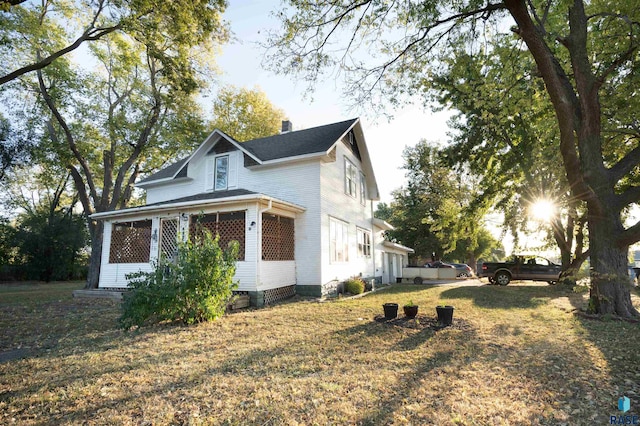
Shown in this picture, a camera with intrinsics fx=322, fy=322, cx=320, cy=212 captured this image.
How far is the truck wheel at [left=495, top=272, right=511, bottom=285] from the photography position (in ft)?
66.8

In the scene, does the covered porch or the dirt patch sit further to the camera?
the covered porch

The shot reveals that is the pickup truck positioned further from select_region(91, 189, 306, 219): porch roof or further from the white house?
select_region(91, 189, 306, 219): porch roof

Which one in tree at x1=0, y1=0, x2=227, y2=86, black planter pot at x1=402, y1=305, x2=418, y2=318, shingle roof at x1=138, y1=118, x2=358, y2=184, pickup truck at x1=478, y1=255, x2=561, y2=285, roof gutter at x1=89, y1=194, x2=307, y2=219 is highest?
tree at x1=0, y1=0, x2=227, y2=86

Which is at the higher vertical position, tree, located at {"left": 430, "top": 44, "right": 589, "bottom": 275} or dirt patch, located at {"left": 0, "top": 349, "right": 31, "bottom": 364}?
tree, located at {"left": 430, "top": 44, "right": 589, "bottom": 275}

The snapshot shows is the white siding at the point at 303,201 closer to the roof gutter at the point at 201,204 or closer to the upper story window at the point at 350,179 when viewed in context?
Result: the upper story window at the point at 350,179

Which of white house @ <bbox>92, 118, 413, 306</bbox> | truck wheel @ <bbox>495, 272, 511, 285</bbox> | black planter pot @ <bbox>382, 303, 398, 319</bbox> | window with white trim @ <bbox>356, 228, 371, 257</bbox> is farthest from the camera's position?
truck wheel @ <bbox>495, 272, 511, 285</bbox>

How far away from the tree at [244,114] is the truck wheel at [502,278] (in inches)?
920

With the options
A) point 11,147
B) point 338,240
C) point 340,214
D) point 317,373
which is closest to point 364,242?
point 340,214

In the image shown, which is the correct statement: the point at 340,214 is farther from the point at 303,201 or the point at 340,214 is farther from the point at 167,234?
the point at 167,234

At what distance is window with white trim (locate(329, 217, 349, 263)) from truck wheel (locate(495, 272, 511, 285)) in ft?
38.2

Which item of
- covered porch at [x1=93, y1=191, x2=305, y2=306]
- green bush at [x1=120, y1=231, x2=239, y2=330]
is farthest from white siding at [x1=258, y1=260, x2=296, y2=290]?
green bush at [x1=120, y1=231, x2=239, y2=330]

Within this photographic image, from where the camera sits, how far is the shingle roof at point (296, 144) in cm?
1345

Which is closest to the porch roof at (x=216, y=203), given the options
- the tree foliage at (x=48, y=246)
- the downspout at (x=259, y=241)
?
the downspout at (x=259, y=241)

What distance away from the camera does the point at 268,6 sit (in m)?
7.68
